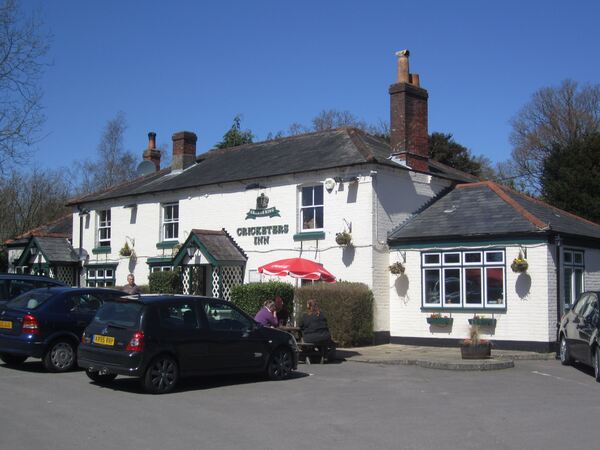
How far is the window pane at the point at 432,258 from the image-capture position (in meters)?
19.9

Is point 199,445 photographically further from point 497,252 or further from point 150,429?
point 497,252

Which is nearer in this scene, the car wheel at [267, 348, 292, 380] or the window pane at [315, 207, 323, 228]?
the car wheel at [267, 348, 292, 380]

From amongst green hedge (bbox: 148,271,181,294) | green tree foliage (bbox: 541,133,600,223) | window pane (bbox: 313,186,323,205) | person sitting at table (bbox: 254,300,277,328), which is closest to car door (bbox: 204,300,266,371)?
person sitting at table (bbox: 254,300,277,328)

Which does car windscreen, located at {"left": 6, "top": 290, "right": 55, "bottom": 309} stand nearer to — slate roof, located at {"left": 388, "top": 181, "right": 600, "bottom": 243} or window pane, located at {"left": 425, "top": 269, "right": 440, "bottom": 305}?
slate roof, located at {"left": 388, "top": 181, "right": 600, "bottom": 243}

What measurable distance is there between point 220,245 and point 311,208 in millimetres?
3629

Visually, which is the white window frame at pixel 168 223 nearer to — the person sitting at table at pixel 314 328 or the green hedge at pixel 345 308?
the green hedge at pixel 345 308

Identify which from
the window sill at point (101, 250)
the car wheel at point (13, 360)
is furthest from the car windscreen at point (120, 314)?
the window sill at point (101, 250)

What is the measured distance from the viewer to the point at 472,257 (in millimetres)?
19297

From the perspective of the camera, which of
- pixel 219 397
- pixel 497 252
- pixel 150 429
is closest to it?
pixel 150 429

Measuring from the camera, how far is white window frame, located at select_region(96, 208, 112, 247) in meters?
29.8

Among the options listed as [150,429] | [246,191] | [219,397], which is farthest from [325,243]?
[150,429]

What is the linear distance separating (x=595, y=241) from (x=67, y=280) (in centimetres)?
2170

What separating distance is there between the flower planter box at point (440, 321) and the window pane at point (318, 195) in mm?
5079

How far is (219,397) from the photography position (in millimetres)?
10961
